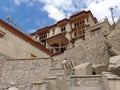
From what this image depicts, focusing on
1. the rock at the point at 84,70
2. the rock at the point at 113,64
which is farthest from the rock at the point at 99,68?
the rock at the point at 113,64

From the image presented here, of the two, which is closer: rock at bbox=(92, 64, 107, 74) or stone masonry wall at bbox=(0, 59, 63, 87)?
rock at bbox=(92, 64, 107, 74)

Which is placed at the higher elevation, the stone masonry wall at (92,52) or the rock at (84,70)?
the stone masonry wall at (92,52)

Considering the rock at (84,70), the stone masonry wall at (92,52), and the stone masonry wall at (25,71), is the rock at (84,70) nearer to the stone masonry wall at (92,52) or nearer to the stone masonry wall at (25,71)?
the stone masonry wall at (25,71)

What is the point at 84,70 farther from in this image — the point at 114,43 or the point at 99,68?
the point at 114,43

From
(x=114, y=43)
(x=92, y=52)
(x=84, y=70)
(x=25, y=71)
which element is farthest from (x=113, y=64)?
(x=92, y=52)

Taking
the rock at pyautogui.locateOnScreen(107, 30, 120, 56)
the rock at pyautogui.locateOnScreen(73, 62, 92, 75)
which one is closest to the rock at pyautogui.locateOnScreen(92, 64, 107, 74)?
the rock at pyautogui.locateOnScreen(73, 62, 92, 75)

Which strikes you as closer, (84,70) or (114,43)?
(84,70)

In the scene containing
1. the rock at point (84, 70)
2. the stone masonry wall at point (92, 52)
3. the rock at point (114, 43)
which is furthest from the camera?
the stone masonry wall at point (92, 52)

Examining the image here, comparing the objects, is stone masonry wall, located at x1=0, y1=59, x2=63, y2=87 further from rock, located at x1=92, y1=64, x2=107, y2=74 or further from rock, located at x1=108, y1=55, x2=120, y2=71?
rock, located at x1=108, y1=55, x2=120, y2=71

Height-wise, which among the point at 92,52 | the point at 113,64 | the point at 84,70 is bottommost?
the point at 84,70

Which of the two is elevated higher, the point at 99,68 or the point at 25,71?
the point at 25,71

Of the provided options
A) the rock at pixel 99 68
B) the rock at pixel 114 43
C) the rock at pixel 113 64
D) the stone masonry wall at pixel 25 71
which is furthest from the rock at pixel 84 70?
the stone masonry wall at pixel 25 71

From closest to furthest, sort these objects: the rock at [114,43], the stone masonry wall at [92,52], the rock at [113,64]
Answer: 1. the rock at [113,64]
2. the rock at [114,43]
3. the stone masonry wall at [92,52]

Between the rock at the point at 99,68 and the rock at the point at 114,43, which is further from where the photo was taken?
the rock at the point at 114,43
